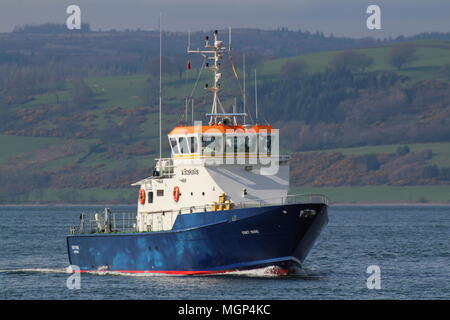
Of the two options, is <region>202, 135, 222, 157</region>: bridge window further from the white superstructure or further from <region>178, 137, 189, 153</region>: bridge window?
<region>178, 137, 189, 153</region>: bridge window

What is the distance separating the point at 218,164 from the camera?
158ft

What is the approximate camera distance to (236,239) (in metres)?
45.7

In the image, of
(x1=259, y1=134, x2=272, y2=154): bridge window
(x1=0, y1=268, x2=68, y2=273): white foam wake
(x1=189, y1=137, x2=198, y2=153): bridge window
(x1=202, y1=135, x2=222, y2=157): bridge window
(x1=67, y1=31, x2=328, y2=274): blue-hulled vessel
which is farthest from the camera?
(x1=0, y1=268, x2=68, y2=273): white foam wake

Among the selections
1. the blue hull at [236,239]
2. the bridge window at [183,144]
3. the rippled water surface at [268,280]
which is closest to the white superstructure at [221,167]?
the bridge window at [183,144]

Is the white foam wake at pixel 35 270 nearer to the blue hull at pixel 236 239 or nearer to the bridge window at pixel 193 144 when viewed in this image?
the blue hull at pixel 236 239

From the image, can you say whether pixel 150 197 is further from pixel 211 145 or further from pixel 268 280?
pixel 268 280

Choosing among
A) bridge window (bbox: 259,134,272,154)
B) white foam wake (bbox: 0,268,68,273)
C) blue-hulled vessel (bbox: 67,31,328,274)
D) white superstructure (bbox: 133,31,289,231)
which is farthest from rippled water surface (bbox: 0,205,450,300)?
bridge window (bbox: 259,134,272,154)

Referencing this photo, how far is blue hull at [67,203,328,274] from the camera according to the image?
4550 centimetres

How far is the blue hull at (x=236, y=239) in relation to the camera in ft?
149

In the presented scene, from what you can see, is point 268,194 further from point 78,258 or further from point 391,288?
point 78,258

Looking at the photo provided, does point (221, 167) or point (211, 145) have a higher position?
point (211, 145)

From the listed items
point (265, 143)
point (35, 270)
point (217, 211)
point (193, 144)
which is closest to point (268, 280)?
point (217, 211)
